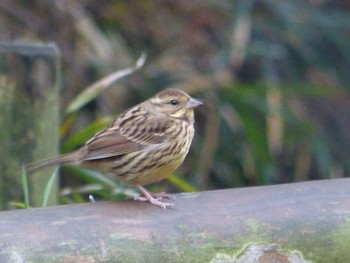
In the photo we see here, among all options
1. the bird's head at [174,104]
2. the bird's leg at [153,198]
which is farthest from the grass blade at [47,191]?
the bird's head at [174,104]

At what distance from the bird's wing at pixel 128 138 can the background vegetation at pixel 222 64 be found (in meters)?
2.08

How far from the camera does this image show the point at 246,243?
281cm

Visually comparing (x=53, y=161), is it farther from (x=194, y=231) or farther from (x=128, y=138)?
(x=194, y=231)

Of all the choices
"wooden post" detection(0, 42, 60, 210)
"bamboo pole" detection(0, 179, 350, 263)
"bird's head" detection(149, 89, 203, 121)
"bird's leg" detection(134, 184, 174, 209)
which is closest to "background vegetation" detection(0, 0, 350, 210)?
"bird's head" detection(149, 89, 203, 121)

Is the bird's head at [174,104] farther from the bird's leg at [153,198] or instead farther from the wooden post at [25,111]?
the bird's leg at [153,198]

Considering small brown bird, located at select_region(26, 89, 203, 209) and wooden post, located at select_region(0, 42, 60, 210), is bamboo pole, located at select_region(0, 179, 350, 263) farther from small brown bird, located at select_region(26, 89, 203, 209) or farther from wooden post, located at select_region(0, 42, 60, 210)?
wooden post, located at select_region(0, 42, 60, 210)

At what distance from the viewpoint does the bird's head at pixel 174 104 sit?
450cm

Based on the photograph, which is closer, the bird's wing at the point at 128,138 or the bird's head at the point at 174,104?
the bird's wing at the point at 128,138

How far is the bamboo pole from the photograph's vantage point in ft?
8.75

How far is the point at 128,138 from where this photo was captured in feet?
14.1

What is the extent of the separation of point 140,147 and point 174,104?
1.07 feet

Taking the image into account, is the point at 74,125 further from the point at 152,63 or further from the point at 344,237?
the point at 344,237

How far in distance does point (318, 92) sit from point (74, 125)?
1453 mm

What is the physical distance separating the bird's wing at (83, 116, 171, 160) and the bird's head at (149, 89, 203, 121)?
0.22 feet
